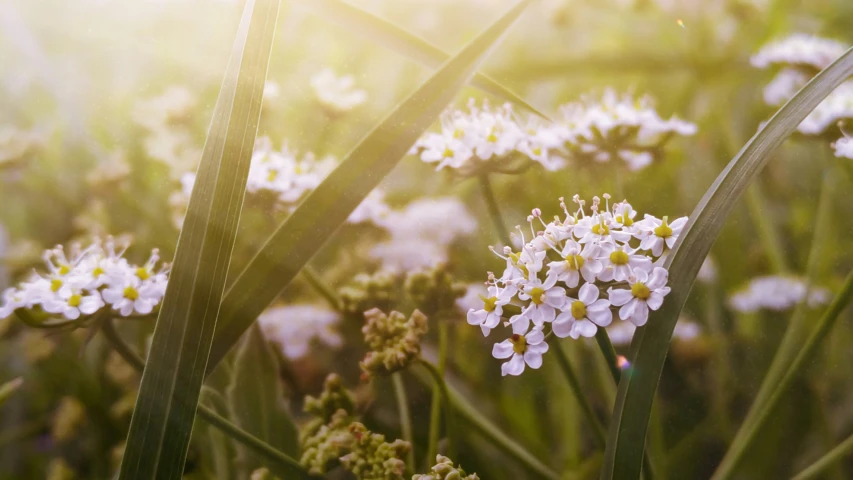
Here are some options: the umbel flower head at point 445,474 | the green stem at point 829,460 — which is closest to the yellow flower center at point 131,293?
the umbel flower head at point 445,474

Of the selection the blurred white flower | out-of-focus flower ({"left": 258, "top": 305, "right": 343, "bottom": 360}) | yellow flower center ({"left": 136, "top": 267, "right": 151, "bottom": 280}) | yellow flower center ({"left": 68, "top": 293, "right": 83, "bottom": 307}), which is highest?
the blurred white flower

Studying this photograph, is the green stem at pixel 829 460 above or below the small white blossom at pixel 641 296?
below

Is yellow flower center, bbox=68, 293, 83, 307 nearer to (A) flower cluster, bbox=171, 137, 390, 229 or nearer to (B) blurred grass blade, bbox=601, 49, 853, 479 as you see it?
(A) flower cluster, bbox=171, 137, 390, 229

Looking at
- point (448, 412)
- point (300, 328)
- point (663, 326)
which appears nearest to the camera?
point (663, 326)

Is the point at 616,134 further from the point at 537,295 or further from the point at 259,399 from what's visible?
the point at 259,399

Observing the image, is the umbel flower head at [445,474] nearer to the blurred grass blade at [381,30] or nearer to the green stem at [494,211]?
the green stem at [494,211]

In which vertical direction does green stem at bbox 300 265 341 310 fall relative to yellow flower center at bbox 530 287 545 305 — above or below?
above

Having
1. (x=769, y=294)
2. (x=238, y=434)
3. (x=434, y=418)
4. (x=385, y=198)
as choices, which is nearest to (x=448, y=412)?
(x=434, y=418)

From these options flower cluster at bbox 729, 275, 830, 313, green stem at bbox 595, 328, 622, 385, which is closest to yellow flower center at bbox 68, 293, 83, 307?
green stem at bbox 595, 328, 622, 385
